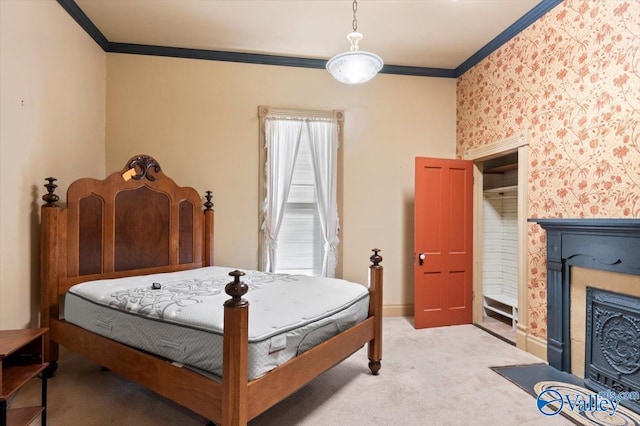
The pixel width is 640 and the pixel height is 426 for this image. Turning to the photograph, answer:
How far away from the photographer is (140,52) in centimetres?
366

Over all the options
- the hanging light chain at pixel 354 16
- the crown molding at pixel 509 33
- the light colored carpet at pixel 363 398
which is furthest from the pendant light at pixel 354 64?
the light colored carpet at pixel 363 398

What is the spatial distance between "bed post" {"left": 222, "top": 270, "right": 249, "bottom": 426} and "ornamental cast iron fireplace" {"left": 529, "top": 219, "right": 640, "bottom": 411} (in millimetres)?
2479

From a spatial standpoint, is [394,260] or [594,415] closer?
[594,415]

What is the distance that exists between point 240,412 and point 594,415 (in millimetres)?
2242

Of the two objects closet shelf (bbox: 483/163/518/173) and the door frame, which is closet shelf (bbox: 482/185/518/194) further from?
the door frame

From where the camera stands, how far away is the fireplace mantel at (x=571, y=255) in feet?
7.14

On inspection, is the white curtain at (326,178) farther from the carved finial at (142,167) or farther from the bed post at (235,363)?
the bed post at (235,363)

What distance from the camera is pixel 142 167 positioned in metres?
3.22

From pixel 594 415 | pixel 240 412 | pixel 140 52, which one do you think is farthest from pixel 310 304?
pixel 140 52

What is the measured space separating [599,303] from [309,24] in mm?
3486

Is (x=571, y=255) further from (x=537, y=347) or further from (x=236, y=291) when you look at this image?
(x=236, y=291)

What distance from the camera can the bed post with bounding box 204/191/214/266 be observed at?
3.61 metres

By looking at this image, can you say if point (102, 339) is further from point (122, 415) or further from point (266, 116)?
point (266, 116)

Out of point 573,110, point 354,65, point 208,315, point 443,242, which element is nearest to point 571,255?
point 573,110
